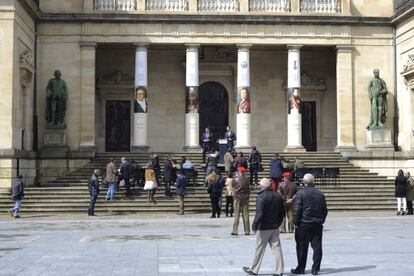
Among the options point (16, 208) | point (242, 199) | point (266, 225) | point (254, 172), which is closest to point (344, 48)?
point (254, 172)

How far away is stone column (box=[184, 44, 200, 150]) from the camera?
120 feet

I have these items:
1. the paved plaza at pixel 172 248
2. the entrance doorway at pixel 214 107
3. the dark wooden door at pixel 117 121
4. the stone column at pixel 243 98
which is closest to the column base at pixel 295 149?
the stone column at pixel 243 98

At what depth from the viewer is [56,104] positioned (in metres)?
35.4

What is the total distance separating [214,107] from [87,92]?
298 inches

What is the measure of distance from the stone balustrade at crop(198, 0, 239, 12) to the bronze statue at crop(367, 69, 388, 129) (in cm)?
802

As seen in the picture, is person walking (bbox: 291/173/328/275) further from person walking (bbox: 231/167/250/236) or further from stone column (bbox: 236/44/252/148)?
stone column (bbox: 236/44/252/148)

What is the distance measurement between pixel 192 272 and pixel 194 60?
982 inches

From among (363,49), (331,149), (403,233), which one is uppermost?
(363,49)

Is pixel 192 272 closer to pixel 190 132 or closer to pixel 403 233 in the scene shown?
pixel 403 233

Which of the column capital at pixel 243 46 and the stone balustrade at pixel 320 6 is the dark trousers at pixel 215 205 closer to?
the column capital at pixel 243 46

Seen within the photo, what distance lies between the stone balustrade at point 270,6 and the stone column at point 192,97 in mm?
3627

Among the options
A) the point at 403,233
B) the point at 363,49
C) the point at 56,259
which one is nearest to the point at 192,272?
the point at 56,259

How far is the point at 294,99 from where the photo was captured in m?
36.9

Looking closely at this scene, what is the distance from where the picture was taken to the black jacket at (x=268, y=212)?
492 inches
